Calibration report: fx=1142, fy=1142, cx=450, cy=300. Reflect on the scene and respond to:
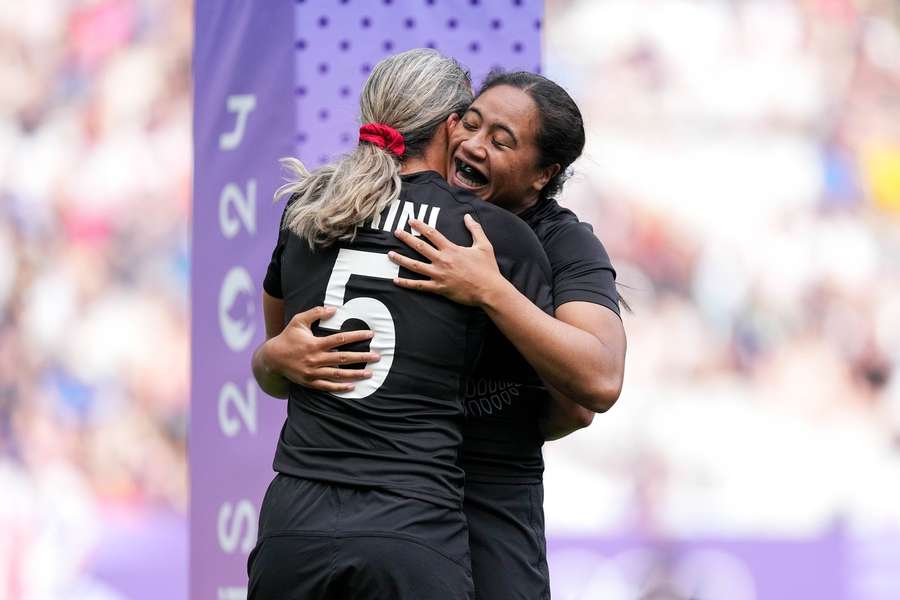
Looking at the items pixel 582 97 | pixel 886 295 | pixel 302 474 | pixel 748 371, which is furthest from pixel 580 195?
pixel 302 474

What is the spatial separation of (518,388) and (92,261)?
2.95 m

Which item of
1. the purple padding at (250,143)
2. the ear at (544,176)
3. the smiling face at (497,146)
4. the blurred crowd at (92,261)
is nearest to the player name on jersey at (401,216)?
the smiling face at (497,146)

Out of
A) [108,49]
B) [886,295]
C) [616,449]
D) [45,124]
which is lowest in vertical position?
[616,449]

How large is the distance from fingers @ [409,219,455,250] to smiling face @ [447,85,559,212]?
0.28m

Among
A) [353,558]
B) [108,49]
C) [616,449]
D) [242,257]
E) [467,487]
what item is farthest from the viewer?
[108,49]

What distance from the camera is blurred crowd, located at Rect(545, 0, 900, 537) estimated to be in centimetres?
430

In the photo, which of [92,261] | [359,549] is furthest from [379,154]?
[92,261]

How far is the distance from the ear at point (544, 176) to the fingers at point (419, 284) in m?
0.48

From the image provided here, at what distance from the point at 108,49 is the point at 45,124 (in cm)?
40

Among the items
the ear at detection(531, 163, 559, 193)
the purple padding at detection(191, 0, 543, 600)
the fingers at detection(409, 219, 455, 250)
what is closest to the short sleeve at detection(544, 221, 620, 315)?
the ear at detection(531, 163, 559, 193)

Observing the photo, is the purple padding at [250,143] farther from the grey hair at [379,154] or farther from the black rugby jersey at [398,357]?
the black rugby jersey at [398,357]

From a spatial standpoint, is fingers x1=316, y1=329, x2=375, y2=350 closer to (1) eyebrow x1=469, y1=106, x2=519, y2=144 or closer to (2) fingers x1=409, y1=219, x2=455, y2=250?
(2) fingers x1=409, y1=219, x2=455, y2=250

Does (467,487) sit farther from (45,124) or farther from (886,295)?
(45,124)

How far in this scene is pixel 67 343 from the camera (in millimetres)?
4555
